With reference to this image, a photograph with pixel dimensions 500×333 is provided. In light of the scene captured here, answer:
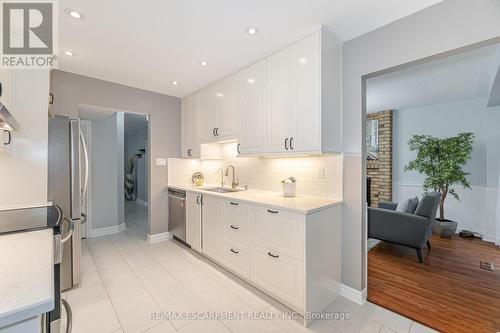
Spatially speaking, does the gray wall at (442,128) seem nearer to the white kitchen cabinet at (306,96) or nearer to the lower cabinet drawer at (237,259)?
the white kitchen cabinet at (306,96)

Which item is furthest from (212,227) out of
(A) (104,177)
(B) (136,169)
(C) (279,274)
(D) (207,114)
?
(B) (136,169)

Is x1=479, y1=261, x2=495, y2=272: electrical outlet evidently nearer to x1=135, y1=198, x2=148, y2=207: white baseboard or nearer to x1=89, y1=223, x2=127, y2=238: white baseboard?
x1=89, y1=223, x2=127, y2=238: white baseboard

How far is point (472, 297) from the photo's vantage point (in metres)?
2.19

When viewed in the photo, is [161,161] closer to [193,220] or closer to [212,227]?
[193,220]

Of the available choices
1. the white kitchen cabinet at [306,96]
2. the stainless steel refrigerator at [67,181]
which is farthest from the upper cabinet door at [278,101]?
the stainless steel refrigerator at [67,181]

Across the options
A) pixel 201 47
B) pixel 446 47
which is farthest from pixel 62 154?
pixel 446 47

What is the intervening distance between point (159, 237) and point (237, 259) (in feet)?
6.20

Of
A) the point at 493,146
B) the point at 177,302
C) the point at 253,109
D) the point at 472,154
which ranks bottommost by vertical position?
the point at 177,302

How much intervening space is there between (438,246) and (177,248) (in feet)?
13.5

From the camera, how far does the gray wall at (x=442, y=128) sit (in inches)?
165

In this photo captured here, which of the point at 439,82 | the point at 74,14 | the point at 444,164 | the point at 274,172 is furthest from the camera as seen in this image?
the point at 444,164

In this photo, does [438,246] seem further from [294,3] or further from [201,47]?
[201,47]

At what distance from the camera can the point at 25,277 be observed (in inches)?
28.6

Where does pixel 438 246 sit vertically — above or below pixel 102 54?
below
